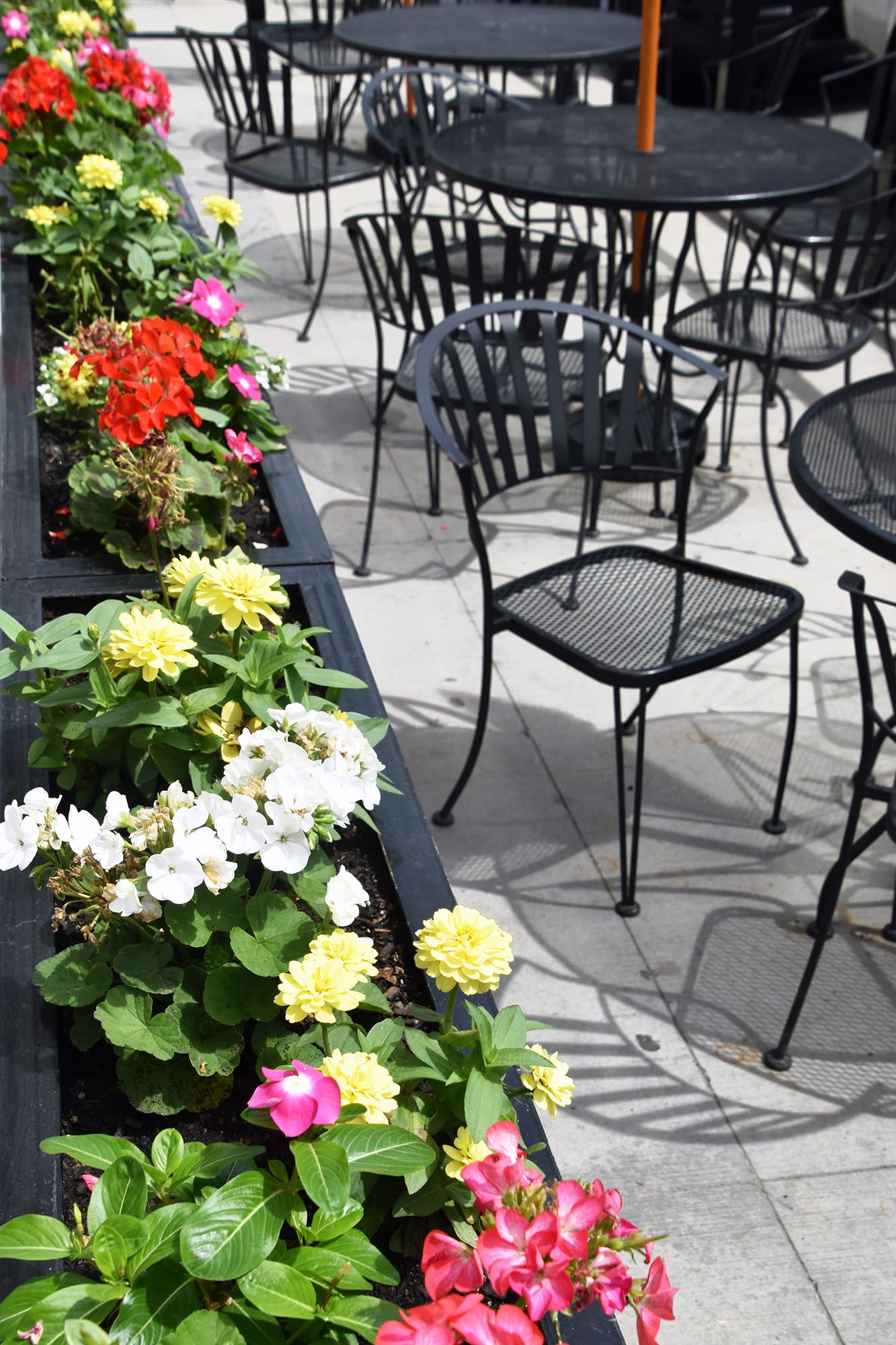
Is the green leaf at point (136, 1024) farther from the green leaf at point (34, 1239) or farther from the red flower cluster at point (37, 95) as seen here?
the red flower cluster at point (37, 95)

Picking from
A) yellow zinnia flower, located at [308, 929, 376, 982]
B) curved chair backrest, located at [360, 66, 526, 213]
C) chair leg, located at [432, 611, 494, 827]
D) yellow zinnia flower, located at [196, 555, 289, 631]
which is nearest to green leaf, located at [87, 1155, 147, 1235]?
yellow zinnia flower, located at [308, 929, 376, 982]

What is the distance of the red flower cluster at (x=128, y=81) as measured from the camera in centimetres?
372

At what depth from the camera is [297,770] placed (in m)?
1.24

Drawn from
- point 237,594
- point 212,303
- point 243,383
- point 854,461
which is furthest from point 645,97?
point 237,594

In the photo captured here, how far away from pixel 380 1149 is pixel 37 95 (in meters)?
3.18

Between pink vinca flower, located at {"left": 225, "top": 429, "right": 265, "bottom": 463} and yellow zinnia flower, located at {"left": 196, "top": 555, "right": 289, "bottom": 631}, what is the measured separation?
667 millimetres

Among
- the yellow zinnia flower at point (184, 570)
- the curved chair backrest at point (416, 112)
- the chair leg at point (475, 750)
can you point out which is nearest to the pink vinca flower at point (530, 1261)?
the yellow zinnia flower at point (184, 570)

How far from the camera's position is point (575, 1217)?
95 centimetres

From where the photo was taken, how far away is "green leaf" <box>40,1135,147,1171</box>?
3.45 ft

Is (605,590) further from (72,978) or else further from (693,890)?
(72,978)

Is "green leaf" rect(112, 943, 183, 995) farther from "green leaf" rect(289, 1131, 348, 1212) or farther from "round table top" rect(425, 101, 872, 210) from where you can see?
"round table top" rect(425, 101, 872, 210)

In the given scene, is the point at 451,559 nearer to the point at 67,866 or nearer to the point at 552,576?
the point at 552,576

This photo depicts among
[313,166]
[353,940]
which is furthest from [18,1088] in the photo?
[313,166]

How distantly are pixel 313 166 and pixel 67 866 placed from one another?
15.7 ft
